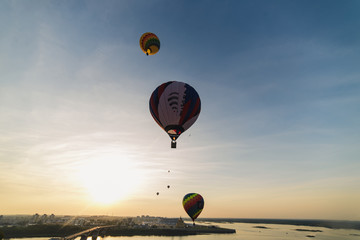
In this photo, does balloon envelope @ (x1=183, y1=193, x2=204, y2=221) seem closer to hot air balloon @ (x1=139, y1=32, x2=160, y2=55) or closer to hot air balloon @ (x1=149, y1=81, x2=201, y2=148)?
hot air balloon @ (x1=149, y1=81, x2=201, y2=148)

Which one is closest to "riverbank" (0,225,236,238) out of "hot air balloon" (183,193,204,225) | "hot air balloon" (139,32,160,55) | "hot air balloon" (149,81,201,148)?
"hot air balloon" (183,193,204,225)

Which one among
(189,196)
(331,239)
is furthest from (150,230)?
(331,239)

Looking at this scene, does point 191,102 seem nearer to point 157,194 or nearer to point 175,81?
point 175,81

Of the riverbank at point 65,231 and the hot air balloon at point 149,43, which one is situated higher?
the hot air balloon at point 149,43

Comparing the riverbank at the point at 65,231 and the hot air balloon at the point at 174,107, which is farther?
the riverbank at the point at 65,231

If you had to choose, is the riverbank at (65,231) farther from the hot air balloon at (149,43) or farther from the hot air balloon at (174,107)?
the hot air balloon at (149,43)

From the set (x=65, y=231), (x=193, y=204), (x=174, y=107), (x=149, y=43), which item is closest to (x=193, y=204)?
(x=193, y=204)

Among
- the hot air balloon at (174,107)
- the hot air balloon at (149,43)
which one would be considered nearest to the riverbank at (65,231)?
the hot air balloon at (174,107)

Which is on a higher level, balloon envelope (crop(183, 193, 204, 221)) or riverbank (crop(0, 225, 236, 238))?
balloon envelope (crop(183, 193, 204, 221))
